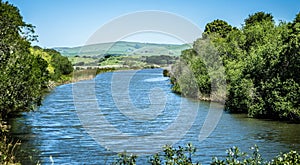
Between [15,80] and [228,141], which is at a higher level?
[15,80]

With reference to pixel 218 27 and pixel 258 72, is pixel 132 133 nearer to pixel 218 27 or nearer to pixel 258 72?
pixel 258 72

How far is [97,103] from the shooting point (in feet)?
160

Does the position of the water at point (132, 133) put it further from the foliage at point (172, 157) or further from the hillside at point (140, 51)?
the hillside at point (140, 51)

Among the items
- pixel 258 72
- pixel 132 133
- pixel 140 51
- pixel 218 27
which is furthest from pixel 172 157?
pixel 140 51

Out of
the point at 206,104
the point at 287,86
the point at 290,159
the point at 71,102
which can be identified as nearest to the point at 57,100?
the point at 71,102

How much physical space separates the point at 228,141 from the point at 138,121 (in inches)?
412

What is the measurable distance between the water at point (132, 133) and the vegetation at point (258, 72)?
1392mm

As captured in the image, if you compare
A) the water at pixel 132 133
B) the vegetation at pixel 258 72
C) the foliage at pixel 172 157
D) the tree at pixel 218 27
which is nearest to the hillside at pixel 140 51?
the tree at pixel 218 27

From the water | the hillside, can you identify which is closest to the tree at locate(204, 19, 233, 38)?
the hillside

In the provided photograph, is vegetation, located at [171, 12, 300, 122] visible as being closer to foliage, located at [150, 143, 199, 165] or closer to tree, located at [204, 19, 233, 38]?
tree, located at [204, 19, 233, 38]

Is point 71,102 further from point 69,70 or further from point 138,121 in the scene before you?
point 69,70

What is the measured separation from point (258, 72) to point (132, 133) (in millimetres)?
12198

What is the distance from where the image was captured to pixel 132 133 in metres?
29.6

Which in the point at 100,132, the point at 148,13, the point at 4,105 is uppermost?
the point at 148,13
